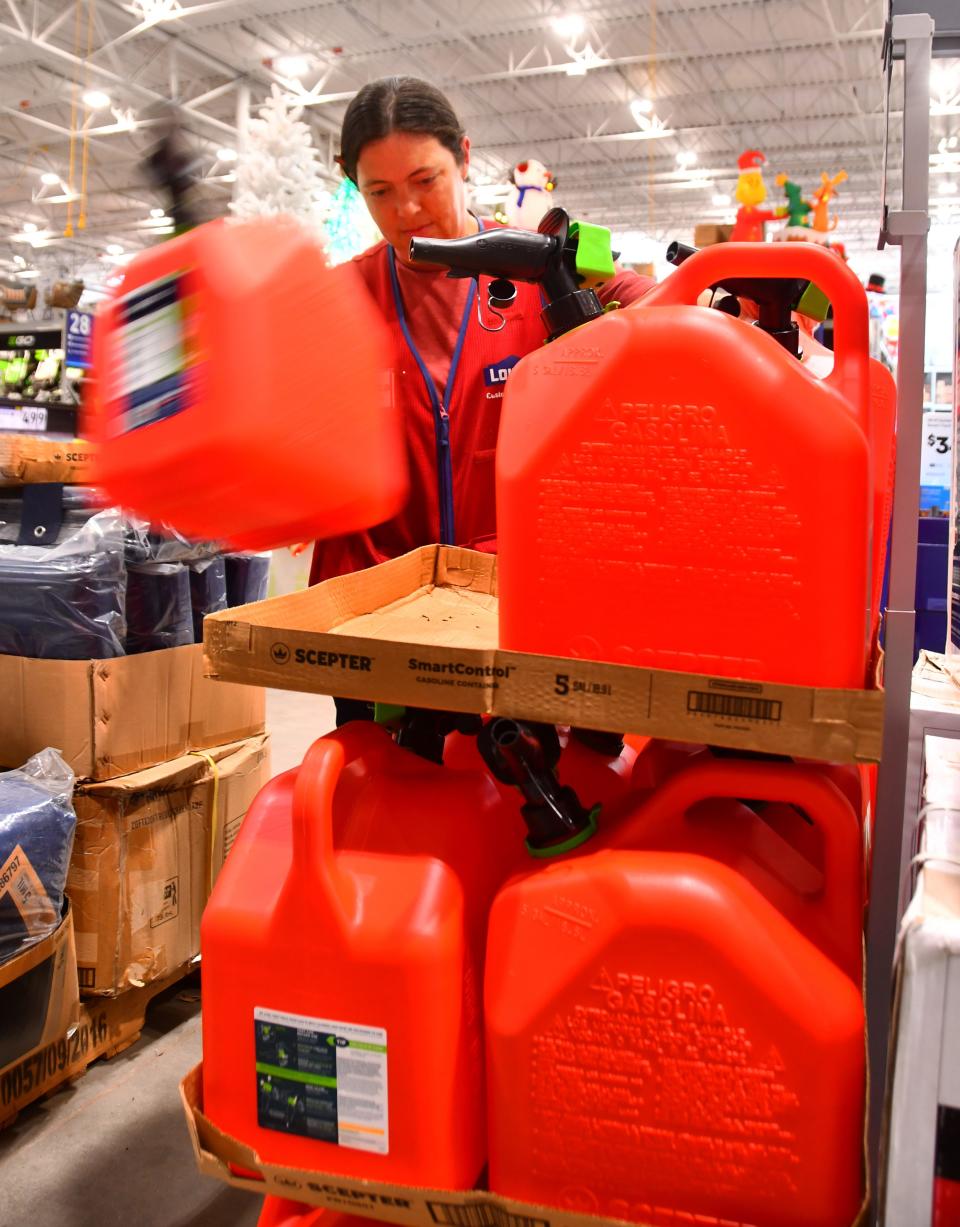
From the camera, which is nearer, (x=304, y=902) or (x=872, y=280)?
(x=304, y=902)

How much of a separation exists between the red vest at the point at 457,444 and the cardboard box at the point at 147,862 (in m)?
0.81

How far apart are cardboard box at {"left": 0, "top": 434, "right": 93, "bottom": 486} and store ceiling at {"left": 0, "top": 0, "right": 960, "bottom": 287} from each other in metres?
4.63

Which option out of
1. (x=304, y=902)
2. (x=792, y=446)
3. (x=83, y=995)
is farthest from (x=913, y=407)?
(x=83, y=995)

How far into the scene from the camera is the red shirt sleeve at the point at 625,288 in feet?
4.35

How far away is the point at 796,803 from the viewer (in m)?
0.90

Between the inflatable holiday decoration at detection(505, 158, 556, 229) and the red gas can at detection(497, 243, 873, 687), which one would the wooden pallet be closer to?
the red gas can at detection(497, 243, 873, 687)

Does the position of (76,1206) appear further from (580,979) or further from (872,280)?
(872,280)

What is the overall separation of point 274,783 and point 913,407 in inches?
29.0

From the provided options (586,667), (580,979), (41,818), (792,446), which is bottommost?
(41,818)

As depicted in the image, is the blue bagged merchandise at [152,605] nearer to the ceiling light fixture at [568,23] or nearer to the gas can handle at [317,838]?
the gas can handle at [317,838]

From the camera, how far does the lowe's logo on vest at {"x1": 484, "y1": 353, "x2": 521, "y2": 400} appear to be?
1.40m

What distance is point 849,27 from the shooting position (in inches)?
305

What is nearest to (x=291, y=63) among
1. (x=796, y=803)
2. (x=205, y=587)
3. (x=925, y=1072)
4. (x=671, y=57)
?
(x=671, y=57)

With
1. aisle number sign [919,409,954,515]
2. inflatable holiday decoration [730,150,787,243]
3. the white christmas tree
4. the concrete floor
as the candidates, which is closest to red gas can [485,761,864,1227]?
the concrete floor
